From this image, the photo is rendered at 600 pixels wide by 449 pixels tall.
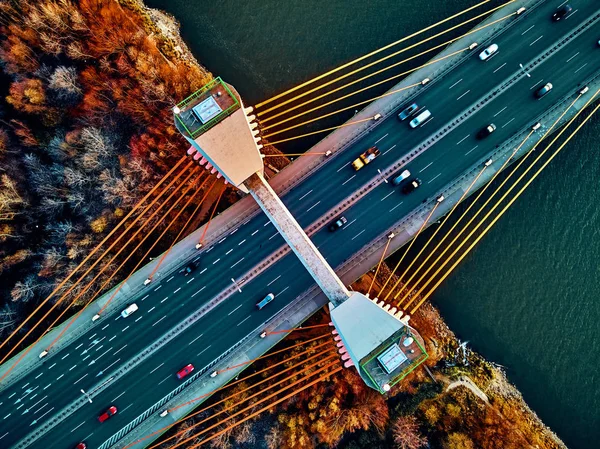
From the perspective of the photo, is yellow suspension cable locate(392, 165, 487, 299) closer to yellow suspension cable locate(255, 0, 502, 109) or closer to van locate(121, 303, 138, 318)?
yellow suspension cable locate(255, 0, 502, 109)

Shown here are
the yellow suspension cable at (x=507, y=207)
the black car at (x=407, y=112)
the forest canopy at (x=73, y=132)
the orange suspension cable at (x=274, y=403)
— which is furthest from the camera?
the yellow suspension cable at (x=507, y=207)

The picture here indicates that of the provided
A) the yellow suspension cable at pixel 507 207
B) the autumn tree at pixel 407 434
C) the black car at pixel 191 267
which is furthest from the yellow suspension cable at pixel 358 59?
the autumn tree at pixel 407 434

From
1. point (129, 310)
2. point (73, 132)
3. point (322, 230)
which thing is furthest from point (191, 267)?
point (73, 132)

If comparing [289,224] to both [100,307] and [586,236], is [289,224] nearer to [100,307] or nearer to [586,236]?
[100,307]

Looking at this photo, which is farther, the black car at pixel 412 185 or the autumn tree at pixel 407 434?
the black car at pixel 412 185

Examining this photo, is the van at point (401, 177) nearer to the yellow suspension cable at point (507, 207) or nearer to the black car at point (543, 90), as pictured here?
the yellow suspension cable at point (507, 207)

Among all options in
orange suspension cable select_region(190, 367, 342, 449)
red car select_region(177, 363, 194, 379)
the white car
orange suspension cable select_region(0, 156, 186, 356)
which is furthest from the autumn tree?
the white car

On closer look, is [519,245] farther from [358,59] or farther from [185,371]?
[185,371]
